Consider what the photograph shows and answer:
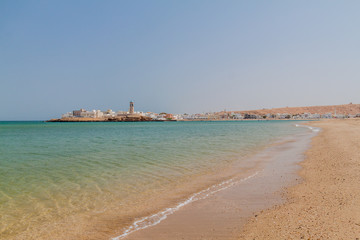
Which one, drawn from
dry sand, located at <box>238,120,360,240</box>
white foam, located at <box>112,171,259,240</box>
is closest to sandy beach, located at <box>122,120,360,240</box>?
dry sand, located at <box>238,120,360,240</box>

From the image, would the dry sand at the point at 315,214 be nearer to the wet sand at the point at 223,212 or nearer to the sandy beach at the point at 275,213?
the sandy beach at the point at 275,213

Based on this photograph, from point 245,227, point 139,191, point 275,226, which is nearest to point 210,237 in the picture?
point 245,227

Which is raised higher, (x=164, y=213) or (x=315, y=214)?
(x=315, y=214)

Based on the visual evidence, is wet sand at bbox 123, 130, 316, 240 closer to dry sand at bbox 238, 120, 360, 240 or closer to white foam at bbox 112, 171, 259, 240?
white foam at bbox 112, 171, 259, 240

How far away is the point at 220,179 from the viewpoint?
8.29 meters

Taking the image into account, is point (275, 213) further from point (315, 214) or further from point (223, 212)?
point (223, 212)

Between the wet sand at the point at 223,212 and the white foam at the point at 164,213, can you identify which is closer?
the wet sand at the point at 223,212

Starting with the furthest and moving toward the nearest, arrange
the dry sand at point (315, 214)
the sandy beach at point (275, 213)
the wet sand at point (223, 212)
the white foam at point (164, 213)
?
the white foam at point (164, 213) → the wet sand at point (223, 212) → the sandy beach at point (275, 213) → the dry sand at point (315, 214)

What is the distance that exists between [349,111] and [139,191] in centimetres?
23284

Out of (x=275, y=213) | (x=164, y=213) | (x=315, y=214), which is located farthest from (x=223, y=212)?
(x=315, y=214)

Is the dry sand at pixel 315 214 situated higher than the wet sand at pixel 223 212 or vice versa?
the dry sand at pixel 315 214

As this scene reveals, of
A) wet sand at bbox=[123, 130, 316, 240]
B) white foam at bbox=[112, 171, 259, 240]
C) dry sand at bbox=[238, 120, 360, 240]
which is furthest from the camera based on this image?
Answer: white foam at bbox=[112, 171, 259, 240]

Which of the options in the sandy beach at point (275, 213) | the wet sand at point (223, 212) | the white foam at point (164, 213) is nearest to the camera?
the sandy beach at point (275, 213)

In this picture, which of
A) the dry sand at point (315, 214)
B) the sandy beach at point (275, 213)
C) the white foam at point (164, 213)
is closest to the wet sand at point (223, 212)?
the sandy beach at point (275, 213)
